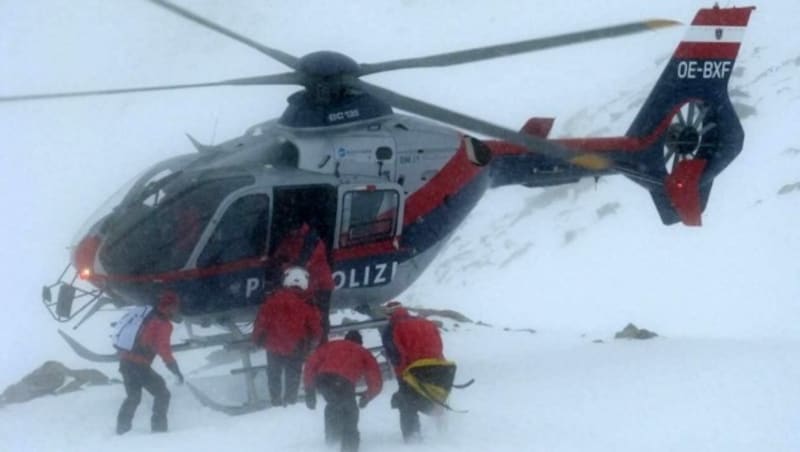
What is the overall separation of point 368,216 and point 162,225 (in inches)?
71.3

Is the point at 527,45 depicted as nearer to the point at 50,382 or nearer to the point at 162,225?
the point at 162,225

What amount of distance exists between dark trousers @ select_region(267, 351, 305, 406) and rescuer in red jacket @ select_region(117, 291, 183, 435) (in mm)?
738

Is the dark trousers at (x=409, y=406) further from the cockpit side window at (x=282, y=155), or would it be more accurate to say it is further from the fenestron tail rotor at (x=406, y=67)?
the cockpit side window at (x=282, y=155)

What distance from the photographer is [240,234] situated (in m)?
8.23

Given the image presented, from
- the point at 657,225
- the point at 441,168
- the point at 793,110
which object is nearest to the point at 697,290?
the point at 657,225

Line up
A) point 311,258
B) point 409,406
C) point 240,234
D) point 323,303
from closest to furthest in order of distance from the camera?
point 409,406 → point 323,303 → point 311,258 → point 240,234

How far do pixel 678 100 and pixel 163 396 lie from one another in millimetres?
7006

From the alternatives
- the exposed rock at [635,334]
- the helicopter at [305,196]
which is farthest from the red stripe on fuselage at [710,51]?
the exposed rock at [635,334]

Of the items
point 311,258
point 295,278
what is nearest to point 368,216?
point 311,258

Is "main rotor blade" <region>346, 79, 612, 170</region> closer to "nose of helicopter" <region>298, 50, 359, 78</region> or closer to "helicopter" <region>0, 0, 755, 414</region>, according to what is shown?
"helicopter" <region>0, 0, 755, 414</region>

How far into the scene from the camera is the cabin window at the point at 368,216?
8.69 meters

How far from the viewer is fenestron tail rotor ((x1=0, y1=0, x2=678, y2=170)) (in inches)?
253

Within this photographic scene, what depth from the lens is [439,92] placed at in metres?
32.2

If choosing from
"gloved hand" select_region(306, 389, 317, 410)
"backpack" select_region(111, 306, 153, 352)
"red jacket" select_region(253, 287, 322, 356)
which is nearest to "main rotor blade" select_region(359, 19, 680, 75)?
"red jacket" select_region(253, 287, 322, 356)
